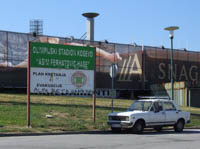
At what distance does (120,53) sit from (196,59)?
1592 centimetres

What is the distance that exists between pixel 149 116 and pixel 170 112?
161cm

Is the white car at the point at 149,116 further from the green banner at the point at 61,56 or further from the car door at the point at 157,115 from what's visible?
the green banner at the point at 61,56

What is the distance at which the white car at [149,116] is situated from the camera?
17078 mm

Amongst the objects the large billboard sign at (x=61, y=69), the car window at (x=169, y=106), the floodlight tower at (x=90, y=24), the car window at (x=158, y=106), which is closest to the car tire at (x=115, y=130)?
the car window at (x=158, y=106)

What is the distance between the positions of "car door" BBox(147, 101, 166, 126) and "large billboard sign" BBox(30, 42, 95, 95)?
12.7 feet

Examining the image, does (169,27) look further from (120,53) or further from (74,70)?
(120,53)

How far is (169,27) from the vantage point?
24.7m

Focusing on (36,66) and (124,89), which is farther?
(124,89)

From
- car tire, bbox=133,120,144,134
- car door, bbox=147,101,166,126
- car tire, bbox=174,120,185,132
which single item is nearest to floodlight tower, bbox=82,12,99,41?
car tire, bbox=174,120,185,132

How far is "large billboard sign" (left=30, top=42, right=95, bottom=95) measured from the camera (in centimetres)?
1855

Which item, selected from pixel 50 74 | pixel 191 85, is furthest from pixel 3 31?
pixel 50 74

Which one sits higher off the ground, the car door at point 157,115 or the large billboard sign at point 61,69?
the large billboard sign at point 61,69

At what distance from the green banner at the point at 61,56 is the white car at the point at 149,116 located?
3.58 metres

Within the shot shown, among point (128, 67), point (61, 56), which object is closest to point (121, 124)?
point (61, 56)
